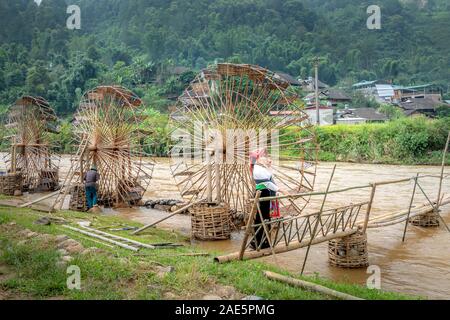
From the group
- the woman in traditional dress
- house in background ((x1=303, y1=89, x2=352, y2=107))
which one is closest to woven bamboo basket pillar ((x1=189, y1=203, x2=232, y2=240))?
the woman in traditional dress

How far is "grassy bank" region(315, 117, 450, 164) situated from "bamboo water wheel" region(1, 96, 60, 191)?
19.7m

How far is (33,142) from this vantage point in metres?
18.5

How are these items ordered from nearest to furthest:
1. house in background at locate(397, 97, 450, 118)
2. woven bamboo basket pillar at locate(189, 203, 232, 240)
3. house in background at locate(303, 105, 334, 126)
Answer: woven bamboo basket pillar at locate(189, 203, 232, 240)
house in background at locate(303, 105, 334, 126)
house in background at locate(397, 97, 450, 118)

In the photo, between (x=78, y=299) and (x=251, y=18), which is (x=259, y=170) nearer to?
(x=78, y=299)

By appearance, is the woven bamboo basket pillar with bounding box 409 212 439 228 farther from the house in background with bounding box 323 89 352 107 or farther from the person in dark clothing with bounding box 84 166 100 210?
the house in background with bounding box 323 89 352 107

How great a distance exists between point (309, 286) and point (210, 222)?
4885 millimetres

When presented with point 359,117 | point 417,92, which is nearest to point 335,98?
point 359,117

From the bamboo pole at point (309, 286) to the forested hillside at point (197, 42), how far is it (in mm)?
46171

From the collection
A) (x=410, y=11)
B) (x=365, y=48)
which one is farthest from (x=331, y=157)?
(x=410, y=11)

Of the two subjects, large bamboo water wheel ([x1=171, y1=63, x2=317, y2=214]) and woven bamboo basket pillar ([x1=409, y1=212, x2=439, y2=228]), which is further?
woven bamboo basket pillar ([x1=409, y1=212, x2=439, y2=228])

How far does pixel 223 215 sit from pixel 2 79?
175 ft

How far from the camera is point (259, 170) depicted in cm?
785

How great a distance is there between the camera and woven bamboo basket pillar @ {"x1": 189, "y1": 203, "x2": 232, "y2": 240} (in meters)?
10.2

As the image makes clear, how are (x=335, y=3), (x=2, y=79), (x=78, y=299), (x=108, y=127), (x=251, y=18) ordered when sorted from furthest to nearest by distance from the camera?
(x=335, y=3)
(x=251, y=18)
(x=2, y=79)
(x=108, y=127)
(x=78, y=299)
